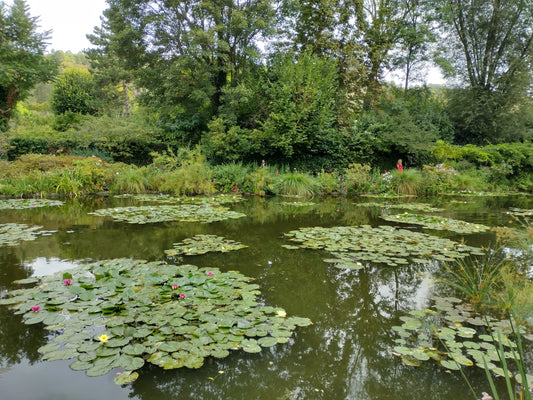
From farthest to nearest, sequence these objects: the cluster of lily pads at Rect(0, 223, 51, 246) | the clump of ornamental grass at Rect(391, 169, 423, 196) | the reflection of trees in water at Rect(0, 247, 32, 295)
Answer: the clump of ornamental grass at Rect(391, 169, 423, 196)
the cluster of lily pads at Rect(0, 223, 51, 246)
the reflection of trees in water at Rect(0, 247, 32, 295)

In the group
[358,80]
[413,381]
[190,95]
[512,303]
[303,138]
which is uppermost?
[358,80]

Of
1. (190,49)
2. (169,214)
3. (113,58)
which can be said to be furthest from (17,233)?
(113,58)

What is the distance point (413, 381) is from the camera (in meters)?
1.89

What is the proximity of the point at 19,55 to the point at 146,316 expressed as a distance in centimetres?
1977

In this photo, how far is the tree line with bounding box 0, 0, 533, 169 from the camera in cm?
1248

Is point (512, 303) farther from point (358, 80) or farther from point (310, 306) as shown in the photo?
point (358, 80)

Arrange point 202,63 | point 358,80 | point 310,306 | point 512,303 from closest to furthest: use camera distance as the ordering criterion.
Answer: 1. point 512,303
2. point 310,306
3. point 202,63
4. point 358,80

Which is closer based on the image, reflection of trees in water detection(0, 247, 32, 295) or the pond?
the pond

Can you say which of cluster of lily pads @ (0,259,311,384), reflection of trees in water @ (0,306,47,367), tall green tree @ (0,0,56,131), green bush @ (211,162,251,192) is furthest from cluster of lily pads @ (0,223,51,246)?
tall green tree @ (0,0,56,131)

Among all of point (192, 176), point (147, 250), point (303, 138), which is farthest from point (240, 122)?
point (147, 250)

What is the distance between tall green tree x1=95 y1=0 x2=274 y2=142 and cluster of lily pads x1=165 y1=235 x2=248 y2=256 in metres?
9.53

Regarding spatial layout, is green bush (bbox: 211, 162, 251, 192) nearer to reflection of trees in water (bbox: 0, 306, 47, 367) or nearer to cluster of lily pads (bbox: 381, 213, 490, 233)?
cluster of lily pads (bbox: 381, 213, 490, 233)

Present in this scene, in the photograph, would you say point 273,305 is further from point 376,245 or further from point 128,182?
point 128,182

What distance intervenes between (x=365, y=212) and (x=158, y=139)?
998 centimetres
